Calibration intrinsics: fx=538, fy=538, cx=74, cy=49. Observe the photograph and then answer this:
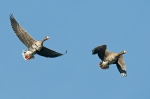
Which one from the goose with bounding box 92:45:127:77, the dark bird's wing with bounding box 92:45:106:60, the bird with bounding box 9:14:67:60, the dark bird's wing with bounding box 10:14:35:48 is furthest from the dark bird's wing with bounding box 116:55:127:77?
the dark bird's wing with bounding box 10:14:35:48

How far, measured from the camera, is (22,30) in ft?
150

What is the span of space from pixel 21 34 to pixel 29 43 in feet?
3.57

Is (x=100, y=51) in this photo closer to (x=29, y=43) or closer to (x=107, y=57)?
(x=107, y=57)

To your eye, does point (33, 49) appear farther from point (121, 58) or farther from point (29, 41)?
point (121, 58)

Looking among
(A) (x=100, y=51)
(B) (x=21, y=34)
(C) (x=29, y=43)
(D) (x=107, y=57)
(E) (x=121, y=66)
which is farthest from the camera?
(B) (x=21, y=34)

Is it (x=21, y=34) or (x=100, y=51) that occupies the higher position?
(x=21, y=34)

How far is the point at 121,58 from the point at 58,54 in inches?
233

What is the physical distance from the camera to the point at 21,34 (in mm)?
45656

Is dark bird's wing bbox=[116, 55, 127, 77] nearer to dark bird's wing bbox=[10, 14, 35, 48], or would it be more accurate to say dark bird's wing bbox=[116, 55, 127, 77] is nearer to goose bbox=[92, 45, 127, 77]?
goose bbox=[92, 45, 127, 77]

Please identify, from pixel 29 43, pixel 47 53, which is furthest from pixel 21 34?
pixel 47 53

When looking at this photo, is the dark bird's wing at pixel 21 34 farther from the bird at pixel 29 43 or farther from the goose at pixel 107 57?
the goose at pixel 107 57

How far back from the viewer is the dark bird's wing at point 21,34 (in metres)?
45.3

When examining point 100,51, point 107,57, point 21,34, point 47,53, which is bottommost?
point 107,57

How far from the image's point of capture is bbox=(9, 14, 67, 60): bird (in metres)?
44.8
